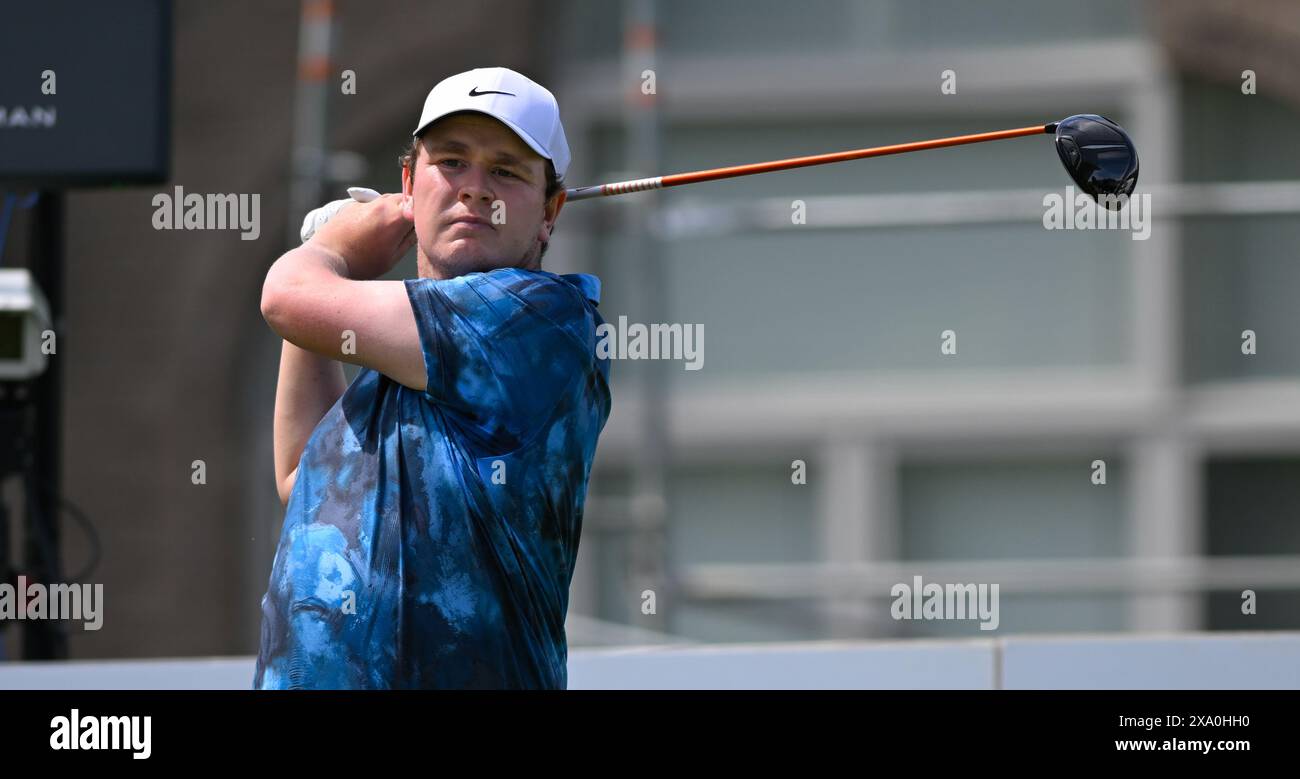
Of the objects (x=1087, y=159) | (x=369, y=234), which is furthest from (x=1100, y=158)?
(x=369, y=234)

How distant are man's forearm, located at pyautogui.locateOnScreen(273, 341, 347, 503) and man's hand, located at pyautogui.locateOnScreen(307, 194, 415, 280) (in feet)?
0.47

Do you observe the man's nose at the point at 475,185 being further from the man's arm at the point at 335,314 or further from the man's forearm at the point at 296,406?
the man's forearm at the point at 296,406

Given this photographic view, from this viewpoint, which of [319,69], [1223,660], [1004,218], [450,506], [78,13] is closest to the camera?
[450,506]

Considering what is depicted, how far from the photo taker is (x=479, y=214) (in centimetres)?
226

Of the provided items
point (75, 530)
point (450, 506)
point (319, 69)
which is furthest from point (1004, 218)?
point (450, 506)

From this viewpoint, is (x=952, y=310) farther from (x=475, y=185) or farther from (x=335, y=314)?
(x=335, y=314)

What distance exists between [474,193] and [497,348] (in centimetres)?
19

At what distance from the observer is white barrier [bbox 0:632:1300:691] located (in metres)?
3.42

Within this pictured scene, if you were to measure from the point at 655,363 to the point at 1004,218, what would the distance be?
3.85ft

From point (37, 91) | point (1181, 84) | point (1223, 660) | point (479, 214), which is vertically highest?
point (1181, 84)

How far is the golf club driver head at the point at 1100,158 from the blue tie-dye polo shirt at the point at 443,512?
0.77m

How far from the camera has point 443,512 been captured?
217cm

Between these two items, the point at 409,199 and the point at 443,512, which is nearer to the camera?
the point at 443,512

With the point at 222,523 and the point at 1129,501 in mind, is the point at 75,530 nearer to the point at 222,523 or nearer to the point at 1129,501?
the point at 222,523
